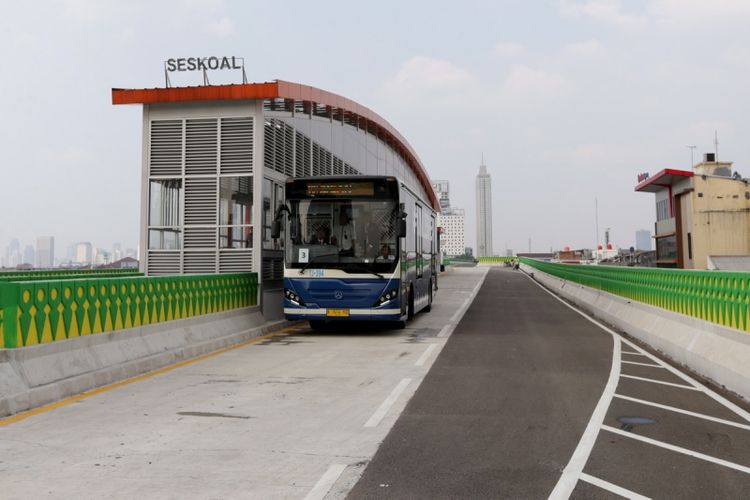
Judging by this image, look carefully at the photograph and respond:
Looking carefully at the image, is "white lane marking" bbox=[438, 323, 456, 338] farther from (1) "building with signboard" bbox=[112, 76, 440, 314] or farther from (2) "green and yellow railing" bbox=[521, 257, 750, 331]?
(1) "building with signboard" bbox=[112, 76, 440, 314]

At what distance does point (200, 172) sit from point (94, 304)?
29.9 feet

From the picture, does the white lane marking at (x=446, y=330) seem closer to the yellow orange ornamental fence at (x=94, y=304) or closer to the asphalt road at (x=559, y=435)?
the asphalt road at (x=559, y=435)

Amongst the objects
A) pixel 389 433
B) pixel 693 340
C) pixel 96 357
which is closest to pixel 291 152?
pixel 96 357

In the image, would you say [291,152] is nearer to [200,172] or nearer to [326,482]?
[200,172]

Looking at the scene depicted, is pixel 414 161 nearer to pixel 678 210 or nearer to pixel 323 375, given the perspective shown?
pixel 678 210

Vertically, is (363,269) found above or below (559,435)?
above

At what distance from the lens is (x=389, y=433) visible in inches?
232

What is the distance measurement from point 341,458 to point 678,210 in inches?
2132

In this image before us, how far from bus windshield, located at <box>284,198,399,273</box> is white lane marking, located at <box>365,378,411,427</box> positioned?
5.40 m

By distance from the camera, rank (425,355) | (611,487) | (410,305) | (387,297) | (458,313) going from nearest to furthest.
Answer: (611,487)
(425,355)
(387,297)
(410,305)
(458,313)

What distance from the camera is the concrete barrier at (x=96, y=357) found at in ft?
23.3

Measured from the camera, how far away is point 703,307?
1065 cm

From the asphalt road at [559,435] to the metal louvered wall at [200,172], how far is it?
30.4ft

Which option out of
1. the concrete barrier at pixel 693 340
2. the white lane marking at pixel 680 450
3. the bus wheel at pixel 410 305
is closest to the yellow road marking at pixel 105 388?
the bus wheel at pixel 410 305
